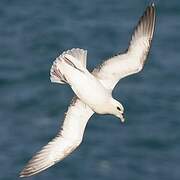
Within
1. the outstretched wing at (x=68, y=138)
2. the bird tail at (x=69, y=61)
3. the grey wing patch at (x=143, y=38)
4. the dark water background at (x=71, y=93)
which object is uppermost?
the dark water background at (x=71, y=93)

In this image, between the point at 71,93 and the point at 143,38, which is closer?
the point at 143,38

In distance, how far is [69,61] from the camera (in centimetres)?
1958

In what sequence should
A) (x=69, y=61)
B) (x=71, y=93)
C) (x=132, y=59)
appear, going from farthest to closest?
(x=71, y=93)
(x=132, y=59)
(x=69, y=61)

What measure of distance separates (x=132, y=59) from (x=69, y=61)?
4.84ft

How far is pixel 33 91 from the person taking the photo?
35.7 meters

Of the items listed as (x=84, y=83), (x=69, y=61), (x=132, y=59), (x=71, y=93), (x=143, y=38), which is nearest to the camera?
(x=84, y=83)

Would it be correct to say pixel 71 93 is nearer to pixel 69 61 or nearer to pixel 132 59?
pixel 132 59

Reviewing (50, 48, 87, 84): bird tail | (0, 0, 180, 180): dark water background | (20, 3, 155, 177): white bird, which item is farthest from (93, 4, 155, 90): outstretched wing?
(0, 0, 180, 180): dark water background

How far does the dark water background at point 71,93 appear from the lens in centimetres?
3325

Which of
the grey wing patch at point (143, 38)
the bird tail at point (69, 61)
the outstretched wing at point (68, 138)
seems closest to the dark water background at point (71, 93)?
the outstretched wing at point (68, 138)

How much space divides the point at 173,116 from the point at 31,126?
5.43 m

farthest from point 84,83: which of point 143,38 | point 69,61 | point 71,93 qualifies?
point 71,93

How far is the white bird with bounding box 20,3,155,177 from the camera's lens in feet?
63.7

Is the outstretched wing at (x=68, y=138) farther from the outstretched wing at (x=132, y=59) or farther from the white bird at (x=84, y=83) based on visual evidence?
the outstretched wing at (x=132, y=59)
